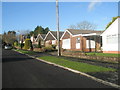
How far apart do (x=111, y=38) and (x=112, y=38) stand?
0.66 ft

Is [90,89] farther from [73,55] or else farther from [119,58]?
[73,55]

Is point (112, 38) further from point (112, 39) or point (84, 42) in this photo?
point (84, 42)

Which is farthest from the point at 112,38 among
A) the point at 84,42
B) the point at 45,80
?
the point at 45,80

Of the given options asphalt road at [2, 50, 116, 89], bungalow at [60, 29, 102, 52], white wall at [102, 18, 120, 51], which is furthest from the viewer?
bungalow at [60, 29, 102, 52]

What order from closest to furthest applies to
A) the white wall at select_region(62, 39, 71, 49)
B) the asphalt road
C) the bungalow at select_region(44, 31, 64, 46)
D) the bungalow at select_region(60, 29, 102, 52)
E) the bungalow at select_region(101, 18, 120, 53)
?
the asphalt road → the bungalow at select_region(101, 18, 120, 53) → the bungalow at select_region(60, 29, 102, 52) → the white wall at select_region(62, 39, 71, 49) → the bungalow at select_region(44, 31, 64, 46)

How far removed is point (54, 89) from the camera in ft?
21.6

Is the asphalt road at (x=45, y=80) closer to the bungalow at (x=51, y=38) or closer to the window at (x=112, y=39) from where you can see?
the window at (x=112, y=39)

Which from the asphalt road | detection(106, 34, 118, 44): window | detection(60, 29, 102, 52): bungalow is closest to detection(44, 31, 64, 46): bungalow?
detection(60, 29, 102, 52): bungalow

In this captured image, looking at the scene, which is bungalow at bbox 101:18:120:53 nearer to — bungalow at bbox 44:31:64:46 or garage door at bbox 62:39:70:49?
garage door at bbox 62:39:70:49

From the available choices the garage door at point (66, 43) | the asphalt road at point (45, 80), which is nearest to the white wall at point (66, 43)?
Result: the garage door at point (66, 43)

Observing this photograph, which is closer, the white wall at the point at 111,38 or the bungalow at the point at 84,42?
the white wall at the point at 111,38

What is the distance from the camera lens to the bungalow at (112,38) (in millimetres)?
21131

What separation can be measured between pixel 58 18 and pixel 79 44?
1029 centimetres

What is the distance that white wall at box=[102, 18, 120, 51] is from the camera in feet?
70.1
